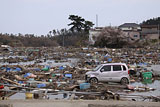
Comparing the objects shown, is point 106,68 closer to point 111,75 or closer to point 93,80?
point 111,75

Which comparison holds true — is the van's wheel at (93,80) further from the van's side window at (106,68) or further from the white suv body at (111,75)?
the van's side window at (106,68)

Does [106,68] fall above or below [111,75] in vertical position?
above

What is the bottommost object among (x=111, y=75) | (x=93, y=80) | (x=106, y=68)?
(x=93, y=80)

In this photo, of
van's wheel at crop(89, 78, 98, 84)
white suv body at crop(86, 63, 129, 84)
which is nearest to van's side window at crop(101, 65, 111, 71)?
white suv body at crop(86, 63, 129, 84)

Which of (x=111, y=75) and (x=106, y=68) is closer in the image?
(x=111, y=75)

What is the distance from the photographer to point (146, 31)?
225 feet

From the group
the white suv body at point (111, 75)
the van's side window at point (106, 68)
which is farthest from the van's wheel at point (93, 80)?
the van's side window at point (106, 68)

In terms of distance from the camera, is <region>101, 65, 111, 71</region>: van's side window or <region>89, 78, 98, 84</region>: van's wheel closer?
<region>89, 78, 98, 84</region>: van's wheel

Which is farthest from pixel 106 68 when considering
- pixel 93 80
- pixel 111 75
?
pixel 93 80

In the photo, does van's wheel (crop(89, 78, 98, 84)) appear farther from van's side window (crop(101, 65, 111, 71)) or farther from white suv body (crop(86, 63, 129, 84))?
van's side window (crop(101, 65, 111, 71))

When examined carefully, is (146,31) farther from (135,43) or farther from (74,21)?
(74,21)

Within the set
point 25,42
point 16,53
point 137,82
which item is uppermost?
point 25,42

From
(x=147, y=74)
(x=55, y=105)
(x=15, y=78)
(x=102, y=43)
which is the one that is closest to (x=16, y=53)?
(x=102, y=43)

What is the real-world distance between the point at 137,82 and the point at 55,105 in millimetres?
11053
